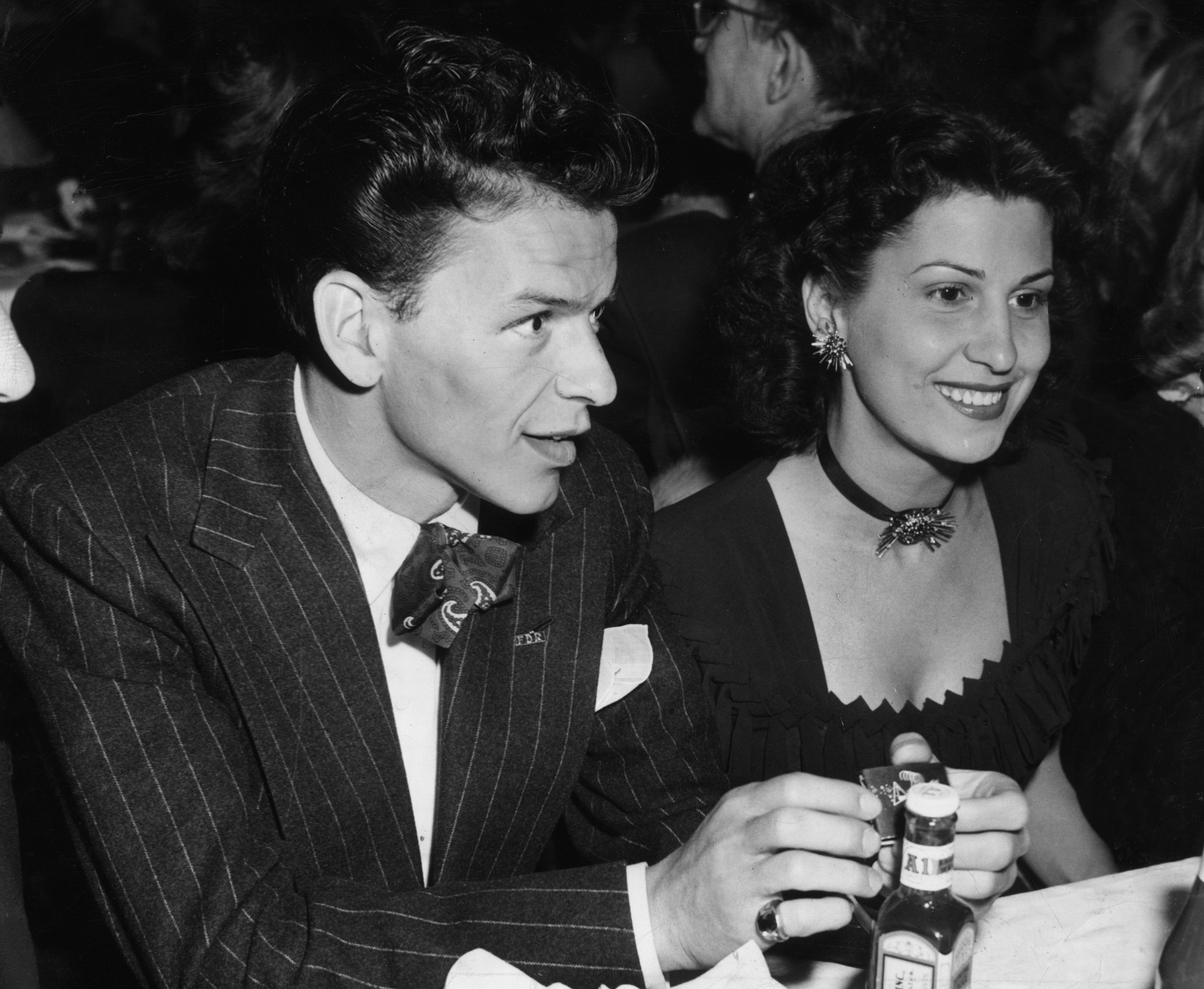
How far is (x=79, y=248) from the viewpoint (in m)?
1.79

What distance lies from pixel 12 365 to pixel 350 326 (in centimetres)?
68

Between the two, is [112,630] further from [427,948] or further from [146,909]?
[427,948]

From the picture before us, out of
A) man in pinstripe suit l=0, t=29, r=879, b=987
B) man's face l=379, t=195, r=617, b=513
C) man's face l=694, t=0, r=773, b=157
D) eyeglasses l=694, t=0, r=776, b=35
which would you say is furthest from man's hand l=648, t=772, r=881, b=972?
eyeglasses l=694, t=0, r=776, b=35

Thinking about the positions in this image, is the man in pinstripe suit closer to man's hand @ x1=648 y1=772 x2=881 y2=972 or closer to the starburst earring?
man's hand @ x1=648 y1=772 x2=881 y2=972

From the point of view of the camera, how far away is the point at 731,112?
2.12m

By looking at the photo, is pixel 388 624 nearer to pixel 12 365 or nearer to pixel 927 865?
pixel 12 365

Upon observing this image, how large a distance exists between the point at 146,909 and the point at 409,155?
91cm

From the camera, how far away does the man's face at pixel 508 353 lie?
139cm

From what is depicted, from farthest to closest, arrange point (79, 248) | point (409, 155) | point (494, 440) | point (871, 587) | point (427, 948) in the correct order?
point (871, 587) → point (79, 248) → point (494, 440) → point (409, 155) → point (427, 948)

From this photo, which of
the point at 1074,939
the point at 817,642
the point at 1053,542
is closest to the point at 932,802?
the point at 1074,939

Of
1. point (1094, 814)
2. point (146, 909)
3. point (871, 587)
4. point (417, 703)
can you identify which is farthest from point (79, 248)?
point (1094, 814)

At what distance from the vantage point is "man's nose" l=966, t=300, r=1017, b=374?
180 centimetres

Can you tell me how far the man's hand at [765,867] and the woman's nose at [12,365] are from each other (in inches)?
49.4

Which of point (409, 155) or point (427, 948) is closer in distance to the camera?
point (427, 948)
